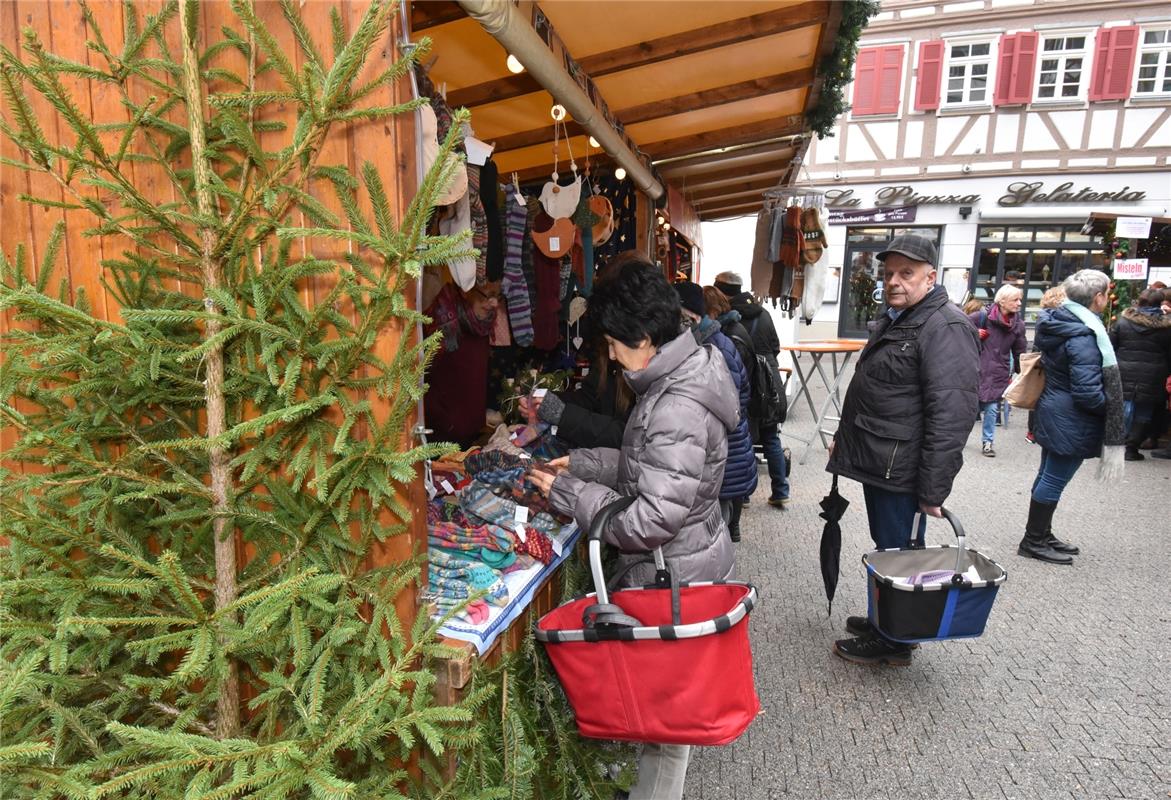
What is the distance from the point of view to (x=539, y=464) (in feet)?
8.65

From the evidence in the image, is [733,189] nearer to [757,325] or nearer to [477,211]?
[757,325]

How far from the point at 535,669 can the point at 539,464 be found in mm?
800

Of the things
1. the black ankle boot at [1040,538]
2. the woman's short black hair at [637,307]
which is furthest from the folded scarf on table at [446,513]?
the black ankle boot at [1040,538]

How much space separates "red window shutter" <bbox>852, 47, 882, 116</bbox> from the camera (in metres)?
16.1

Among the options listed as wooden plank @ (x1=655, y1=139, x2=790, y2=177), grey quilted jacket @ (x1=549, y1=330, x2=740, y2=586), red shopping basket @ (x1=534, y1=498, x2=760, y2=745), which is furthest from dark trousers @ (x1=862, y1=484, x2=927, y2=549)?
wooden plank @ (x1=655, y1=139, x2=790, y2=177)

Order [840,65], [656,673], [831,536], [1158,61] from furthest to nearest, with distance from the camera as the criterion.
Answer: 1. [1158,61]
2. [840,65]
3. [831,536]
4. [656,673]

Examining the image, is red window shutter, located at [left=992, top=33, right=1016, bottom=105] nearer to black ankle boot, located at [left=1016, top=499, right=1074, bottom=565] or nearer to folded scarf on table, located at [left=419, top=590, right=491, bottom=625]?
black ankle boot, located at [left=1016, top=499, right=1074, bottom=565]

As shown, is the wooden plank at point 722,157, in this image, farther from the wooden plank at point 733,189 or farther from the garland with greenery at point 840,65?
the wooden plank at point 733,189

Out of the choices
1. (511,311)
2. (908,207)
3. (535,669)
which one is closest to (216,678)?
(535,669)

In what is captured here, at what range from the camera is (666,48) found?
336cm

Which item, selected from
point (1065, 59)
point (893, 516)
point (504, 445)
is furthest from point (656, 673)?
point (1065, 59)

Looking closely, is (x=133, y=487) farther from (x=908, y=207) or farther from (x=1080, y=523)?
(x=908, y=207)

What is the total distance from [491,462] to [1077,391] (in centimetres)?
402

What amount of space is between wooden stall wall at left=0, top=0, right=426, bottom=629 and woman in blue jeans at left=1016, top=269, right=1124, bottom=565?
4.47 meters
